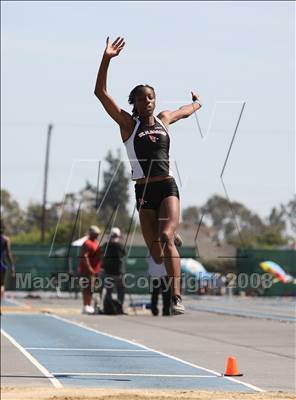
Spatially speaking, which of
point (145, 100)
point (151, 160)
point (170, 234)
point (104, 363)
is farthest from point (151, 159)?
point (104, 363)

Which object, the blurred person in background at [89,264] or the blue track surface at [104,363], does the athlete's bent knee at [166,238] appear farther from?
the blurred person in background at [89,264]

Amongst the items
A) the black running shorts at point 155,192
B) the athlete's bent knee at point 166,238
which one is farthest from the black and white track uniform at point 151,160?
the athlete's bent knee at point 166,238

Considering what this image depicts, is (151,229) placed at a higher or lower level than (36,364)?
higher

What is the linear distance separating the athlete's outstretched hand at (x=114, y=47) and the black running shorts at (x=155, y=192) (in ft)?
4.01

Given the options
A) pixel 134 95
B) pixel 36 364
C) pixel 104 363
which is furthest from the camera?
pixel 104 363

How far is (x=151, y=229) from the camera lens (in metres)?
11.5

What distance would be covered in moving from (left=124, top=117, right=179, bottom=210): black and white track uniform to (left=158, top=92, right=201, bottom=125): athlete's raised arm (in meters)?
0.25

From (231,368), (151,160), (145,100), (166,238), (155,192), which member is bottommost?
(231,368)

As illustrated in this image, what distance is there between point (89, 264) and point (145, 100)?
15.8 metres

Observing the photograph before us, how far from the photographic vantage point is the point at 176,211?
11.1 m

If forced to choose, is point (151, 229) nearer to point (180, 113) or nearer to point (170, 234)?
point (170, 234)

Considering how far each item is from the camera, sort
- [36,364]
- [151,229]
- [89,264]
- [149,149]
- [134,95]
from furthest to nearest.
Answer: [89,264] < [36,364] < [151,229] < [134,95] < [149,149]

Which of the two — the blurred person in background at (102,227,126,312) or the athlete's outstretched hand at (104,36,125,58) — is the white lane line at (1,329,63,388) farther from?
the blurred person in background at (102,227,126,312)

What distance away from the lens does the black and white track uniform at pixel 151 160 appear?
36.2 feet
